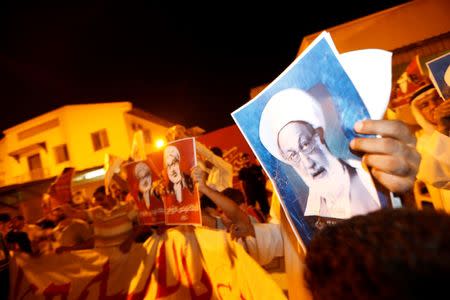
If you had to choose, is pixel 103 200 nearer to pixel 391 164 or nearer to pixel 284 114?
pixel 284 114

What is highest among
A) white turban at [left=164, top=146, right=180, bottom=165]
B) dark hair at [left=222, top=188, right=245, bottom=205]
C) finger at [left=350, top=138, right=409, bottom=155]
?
white turban at [left=164, top=146, right=180, bottom=165]

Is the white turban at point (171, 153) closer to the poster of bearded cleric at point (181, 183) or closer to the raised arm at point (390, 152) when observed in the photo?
the poster of bearded cleric at point (181, 183)

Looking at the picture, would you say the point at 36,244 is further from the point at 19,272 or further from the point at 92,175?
the point at 92,175

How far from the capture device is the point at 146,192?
295 centimetres

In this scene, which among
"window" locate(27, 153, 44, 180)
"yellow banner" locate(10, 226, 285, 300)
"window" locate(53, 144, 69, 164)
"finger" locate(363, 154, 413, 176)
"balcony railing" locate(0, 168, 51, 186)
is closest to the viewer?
"finger" locate(363, 154, 413, 176)

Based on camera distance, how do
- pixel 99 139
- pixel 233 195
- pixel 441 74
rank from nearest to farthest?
pixel 441 74 < pixel 233 195 < pixel 99 139

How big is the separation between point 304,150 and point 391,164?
0.25 meters

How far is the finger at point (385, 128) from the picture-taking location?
783 millimetres

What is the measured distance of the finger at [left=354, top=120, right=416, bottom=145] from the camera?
783mm

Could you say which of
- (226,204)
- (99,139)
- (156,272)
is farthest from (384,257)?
(99,139)

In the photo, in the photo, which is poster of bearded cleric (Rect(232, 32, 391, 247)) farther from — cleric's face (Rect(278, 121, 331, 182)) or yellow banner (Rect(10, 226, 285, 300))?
yellow banner (Rect(10, 226, 285, 300))

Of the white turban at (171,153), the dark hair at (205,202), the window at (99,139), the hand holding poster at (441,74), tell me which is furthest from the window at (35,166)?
the hand holding poster at (441,74)

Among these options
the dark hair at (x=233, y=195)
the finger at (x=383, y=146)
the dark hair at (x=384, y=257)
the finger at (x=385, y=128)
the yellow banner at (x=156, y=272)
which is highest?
the finger at (x=385, y=128)

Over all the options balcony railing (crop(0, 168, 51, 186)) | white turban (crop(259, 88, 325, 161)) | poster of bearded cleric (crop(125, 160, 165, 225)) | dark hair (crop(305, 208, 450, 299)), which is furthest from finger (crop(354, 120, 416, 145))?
balcony railing (crop(0, 168, 51, 186))
